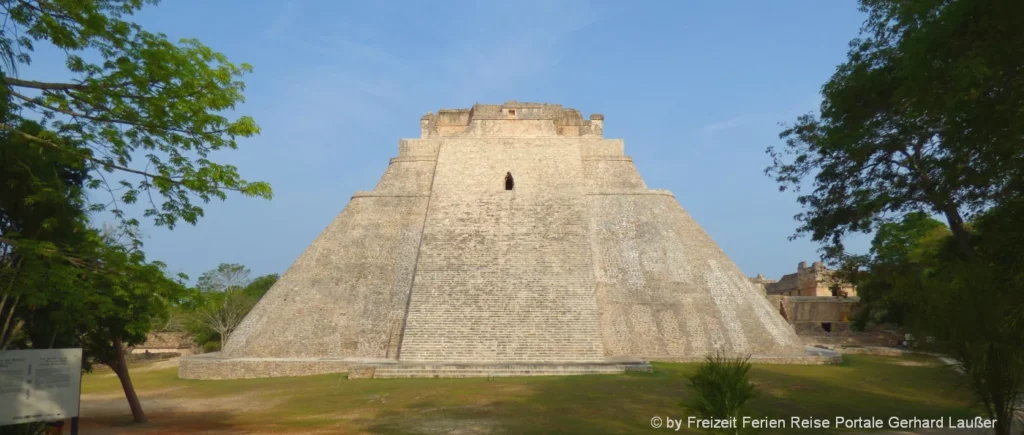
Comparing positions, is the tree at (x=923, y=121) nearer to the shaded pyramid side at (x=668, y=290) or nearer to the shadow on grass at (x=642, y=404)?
the shadow on grass at (x=642, y=404)

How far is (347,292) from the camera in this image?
1686 centimetres

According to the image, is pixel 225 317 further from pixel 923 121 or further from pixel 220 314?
pixel 923 121

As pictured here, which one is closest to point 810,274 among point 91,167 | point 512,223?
point 512,223

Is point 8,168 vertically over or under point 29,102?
under

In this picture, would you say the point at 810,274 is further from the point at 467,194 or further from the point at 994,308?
the point at 994,308

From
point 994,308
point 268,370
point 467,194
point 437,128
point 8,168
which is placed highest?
point 437,128

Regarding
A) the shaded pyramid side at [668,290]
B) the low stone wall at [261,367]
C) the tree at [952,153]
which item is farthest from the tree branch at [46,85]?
the shaded pyramid side at [668,290]

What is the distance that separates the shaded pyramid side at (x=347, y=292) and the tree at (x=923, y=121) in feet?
30.6

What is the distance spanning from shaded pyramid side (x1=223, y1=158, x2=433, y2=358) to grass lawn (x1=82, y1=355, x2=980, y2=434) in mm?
1444

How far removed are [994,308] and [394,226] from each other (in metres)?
14.6

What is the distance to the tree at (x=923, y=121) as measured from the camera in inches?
235

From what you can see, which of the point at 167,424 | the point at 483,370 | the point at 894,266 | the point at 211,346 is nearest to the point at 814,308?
the point at 894,266

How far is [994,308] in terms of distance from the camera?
20.1ft

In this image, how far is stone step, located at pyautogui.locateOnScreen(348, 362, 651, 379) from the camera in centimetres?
1340
